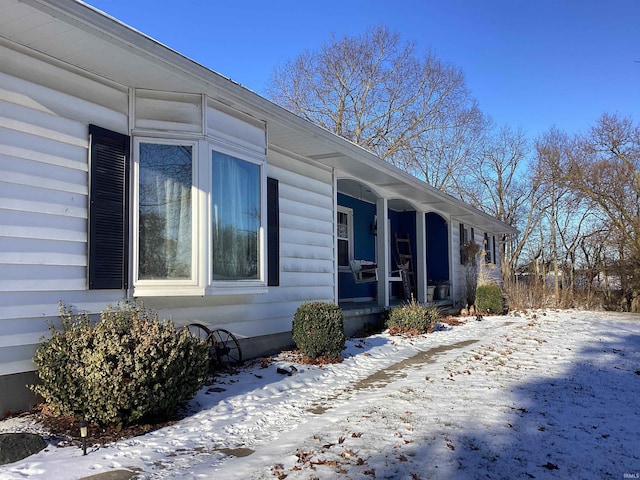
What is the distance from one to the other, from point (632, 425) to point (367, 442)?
2.13m

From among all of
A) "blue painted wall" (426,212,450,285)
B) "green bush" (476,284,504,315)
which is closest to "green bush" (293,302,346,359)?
"green bush" (476,284,504,315)

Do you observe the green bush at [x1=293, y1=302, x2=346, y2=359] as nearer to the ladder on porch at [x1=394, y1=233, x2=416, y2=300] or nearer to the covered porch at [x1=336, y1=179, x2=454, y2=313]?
the covered porch at [x1=336, y1=179, x2=454, y2=313]

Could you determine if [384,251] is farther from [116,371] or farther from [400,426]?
[116,371]

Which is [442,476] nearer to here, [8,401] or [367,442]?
[367,442]

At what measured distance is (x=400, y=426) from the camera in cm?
380

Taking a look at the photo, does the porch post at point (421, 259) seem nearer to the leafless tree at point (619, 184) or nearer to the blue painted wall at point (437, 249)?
the blue painted wall at point (437, 249)

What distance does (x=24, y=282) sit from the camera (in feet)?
13.0

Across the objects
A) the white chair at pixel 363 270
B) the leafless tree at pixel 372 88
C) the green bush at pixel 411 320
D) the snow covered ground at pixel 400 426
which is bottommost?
the snow covered ground at pixel 400 426

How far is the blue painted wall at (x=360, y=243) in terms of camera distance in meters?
11.3

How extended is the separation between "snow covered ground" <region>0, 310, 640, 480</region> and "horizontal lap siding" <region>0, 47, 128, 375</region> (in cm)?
82

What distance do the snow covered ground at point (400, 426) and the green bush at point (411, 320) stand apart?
2.12m

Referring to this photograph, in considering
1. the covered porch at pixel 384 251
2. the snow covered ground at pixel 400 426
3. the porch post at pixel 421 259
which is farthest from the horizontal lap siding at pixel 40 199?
the porch post at pixel 421 259

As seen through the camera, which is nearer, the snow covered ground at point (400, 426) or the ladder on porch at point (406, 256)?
the snow covered ground at point (400, 426)

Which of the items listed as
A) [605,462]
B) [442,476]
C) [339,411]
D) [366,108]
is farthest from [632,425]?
[366,108]
